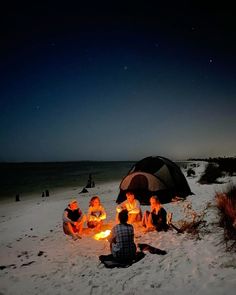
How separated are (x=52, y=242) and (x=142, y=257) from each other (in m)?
3.32

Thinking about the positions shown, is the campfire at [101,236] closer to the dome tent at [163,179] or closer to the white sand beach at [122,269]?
the white sand beach at [122,269]

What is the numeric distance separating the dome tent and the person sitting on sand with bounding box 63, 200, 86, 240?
17.0 ft

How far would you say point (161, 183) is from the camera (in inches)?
510

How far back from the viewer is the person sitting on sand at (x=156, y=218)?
26.2ft

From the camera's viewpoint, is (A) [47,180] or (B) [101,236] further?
(A) [47,180]

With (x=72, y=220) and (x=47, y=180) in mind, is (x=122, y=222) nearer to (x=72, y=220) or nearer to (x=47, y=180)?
(x=72, y=220)

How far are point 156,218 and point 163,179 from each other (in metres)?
5.09

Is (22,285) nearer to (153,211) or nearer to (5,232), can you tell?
(153,211)

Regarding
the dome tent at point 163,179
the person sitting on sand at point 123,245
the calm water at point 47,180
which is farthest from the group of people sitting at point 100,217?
the calm water at point 47,180

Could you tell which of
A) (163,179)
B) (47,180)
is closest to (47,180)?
(47,180)

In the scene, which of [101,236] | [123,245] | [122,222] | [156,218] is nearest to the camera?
[123,245]

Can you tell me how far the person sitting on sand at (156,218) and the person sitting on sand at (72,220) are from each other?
2.11 metres

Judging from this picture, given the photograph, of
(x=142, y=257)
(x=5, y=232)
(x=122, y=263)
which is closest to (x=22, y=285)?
(x=122, y=263)

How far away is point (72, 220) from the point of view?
8391 millimetres
